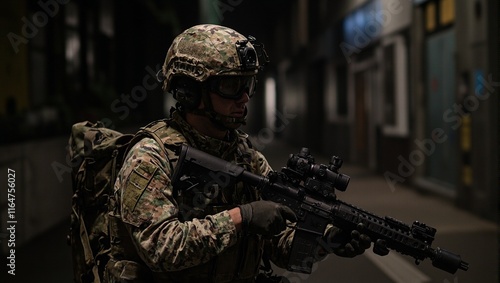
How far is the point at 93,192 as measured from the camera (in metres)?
2.65

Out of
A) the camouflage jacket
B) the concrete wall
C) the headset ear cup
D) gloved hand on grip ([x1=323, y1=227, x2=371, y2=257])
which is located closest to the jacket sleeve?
the camouflage jacket

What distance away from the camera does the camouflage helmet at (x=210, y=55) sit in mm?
2430

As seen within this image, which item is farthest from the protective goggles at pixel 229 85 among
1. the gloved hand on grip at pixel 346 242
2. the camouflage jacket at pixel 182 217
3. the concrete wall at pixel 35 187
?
the concrete wall at pixel 35 187

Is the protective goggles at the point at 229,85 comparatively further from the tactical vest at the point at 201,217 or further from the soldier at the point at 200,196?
the tactical vest at the point at 201,217

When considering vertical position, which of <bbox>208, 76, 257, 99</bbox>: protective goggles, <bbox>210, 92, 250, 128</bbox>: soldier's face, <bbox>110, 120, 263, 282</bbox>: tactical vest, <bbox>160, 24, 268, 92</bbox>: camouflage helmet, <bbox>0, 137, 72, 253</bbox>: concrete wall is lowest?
<bbox>0, 137, 72, 253</bbox>: concrete wall

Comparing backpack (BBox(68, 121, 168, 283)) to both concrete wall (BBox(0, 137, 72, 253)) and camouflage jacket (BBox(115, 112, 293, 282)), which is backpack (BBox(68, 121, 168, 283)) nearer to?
camouflage jacket (BBox(115, 112, 293, 282))

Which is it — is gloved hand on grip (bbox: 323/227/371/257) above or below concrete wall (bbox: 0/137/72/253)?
above

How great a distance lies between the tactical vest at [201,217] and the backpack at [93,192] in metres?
0.14

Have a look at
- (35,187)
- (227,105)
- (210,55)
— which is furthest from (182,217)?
(35,187)

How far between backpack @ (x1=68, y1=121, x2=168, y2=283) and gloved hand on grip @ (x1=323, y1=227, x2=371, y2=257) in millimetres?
804

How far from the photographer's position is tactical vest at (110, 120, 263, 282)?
241cm

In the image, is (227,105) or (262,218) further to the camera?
(227,105)

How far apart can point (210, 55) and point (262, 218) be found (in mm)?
632

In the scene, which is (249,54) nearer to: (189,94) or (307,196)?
(189,94)
